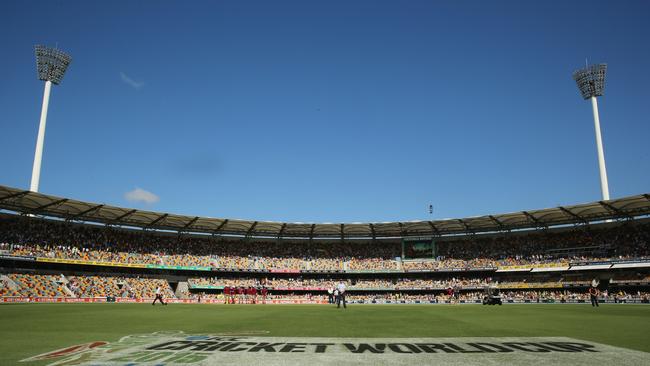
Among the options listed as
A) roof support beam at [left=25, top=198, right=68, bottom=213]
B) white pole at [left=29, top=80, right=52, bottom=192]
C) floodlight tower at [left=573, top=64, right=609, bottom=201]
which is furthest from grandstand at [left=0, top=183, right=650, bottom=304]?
floodlight tower at [left=573, top=64, right=609, bottom=201]

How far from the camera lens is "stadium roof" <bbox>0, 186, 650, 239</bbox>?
169ft

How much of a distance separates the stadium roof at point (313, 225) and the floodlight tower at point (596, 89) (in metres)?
15.0

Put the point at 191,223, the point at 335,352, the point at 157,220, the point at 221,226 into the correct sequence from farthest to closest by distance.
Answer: the point at 221,226, the point at 191,223, the point at 157,220, the point at 335,352

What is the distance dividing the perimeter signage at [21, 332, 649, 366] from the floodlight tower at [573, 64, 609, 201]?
72.2 metres

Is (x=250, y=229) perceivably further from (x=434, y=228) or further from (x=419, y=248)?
(x=434, y=228)

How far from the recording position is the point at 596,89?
7212 cm

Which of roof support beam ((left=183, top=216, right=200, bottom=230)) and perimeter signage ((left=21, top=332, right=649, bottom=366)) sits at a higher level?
roof support beam ((left=183, top=216, right=200, bottom=230))

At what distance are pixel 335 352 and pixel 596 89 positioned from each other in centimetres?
8091

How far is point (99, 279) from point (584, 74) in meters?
81.2

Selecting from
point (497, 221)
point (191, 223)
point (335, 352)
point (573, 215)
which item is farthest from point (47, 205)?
point (573, 215)

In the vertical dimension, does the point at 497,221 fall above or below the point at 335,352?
above

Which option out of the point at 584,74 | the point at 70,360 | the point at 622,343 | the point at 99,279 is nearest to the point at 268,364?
the point at 70,360

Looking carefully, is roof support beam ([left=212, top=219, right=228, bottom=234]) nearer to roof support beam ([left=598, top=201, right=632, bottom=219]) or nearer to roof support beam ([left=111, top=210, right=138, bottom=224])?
roof support beam ([left=111, top=210, right=138, bottom=224])

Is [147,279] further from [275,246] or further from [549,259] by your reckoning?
[549,259]
